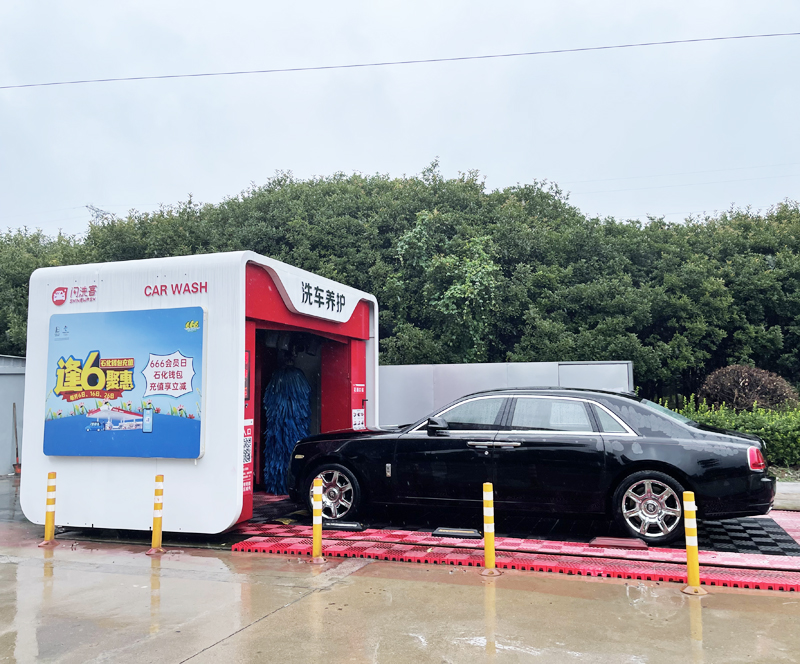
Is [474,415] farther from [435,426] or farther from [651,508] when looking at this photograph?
[651,508]

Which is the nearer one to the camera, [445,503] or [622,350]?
[445,503]

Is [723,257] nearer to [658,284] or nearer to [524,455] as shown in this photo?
[658,284]

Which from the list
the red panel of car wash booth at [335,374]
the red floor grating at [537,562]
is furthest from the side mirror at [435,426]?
the red panel of car wash booth at [335,374]

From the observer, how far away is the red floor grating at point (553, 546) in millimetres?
6316

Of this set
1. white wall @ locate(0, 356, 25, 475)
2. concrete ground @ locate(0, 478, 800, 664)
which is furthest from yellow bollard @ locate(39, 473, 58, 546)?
white wall @ locate(0, 356, 25, 475)

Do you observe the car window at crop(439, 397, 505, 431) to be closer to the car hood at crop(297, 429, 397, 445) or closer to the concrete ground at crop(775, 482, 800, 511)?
the car hood at crop(297, 429, 397, 445)

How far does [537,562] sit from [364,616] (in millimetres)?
2088

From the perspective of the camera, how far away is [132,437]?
8.13 m

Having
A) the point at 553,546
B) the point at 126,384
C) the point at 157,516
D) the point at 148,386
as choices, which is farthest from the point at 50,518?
the point at 553,546

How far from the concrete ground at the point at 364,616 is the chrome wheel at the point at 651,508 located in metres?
1.37

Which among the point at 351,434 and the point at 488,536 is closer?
the point at 488,536

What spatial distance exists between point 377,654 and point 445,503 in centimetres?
359

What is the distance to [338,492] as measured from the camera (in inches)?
329

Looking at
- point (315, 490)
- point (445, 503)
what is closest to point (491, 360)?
point (445, 503)
